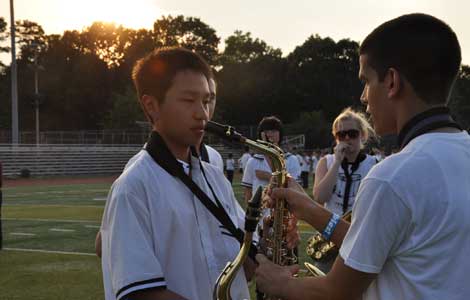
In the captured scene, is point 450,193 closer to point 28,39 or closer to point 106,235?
point 106,235

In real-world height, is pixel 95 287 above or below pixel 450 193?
below

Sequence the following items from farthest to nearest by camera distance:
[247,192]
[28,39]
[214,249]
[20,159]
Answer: [28,39] → [20,159] → [247,192] → [214,249]

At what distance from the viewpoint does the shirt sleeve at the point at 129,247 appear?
89.5 inches

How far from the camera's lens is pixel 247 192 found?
8016mm

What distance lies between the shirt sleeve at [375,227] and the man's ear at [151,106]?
109 centimetres

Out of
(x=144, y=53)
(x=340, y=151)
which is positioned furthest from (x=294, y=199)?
(x=144, y=53)

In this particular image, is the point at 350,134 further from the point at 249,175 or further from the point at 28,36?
the point at 28,36

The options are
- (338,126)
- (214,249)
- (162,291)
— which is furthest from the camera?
(338,126)

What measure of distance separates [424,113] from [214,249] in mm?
1117

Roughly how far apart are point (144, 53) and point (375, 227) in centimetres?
8029

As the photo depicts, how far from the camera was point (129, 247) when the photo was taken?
2291 mm

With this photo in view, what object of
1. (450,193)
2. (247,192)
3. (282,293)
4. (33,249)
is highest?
(450,193)

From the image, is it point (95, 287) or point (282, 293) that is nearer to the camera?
point (282, 293)

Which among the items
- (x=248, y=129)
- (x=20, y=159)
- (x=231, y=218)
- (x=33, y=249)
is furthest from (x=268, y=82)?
(x=231, y=218)
